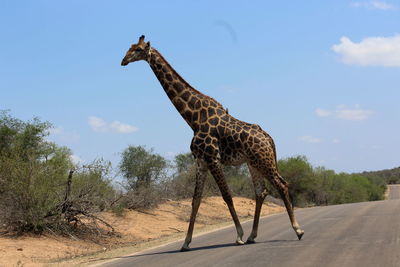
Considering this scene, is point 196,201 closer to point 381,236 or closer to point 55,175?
point 381,236

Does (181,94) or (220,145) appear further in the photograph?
(181,94)

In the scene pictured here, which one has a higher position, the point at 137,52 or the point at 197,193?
the point at 137,52

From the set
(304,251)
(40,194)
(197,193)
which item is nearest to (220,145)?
(197,193)

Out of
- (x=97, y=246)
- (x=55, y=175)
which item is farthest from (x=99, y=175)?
(x=97, y=246)

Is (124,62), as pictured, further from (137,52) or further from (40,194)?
(40,194)

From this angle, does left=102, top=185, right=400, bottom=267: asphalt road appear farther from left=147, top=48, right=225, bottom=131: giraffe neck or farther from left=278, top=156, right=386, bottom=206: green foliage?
left=278, top=156, right=386, bottom=206: green foliage

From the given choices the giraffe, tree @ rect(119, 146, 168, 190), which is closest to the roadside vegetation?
tree @ rect(119, 146, 168, 190)

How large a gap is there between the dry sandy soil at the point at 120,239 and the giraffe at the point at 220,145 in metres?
3.07

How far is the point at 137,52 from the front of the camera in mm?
11352

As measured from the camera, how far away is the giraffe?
10516 millimetres

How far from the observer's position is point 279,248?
31.0ft

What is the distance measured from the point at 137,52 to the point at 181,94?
1.34 metres

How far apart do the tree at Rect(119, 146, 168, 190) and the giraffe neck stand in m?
12.8

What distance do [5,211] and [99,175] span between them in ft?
10.6
